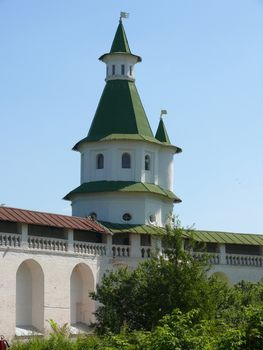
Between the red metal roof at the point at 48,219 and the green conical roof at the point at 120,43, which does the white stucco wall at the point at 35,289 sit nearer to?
the red metal roof at the point at 48,219

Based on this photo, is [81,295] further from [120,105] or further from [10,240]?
[120,105]

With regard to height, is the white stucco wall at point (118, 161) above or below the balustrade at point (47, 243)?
above

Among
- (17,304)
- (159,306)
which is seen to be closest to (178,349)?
(159,306)

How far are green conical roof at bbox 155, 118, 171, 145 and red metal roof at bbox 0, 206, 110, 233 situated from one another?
30.8 feet

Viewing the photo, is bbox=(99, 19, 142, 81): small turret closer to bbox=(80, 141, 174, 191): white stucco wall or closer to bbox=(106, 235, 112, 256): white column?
bbox=(80, 141, 174, 191): white stucco wall

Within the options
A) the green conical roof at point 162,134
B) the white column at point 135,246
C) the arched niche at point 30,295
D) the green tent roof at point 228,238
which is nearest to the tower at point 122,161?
the green conical roof at point 162,134

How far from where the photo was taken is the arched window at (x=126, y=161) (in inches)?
1882

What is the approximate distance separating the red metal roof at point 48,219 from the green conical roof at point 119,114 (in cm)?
618

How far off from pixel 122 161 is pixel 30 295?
9.73 metres

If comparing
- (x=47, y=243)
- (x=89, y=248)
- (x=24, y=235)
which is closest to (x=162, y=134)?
(x=89, y=248)

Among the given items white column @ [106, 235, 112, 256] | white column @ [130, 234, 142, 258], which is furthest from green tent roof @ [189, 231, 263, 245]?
white column @ [106, 235, 112, 256]

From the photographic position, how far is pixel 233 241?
4856 cm

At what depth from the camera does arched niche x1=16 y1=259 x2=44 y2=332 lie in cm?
4041

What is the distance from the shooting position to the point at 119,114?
48875mm
